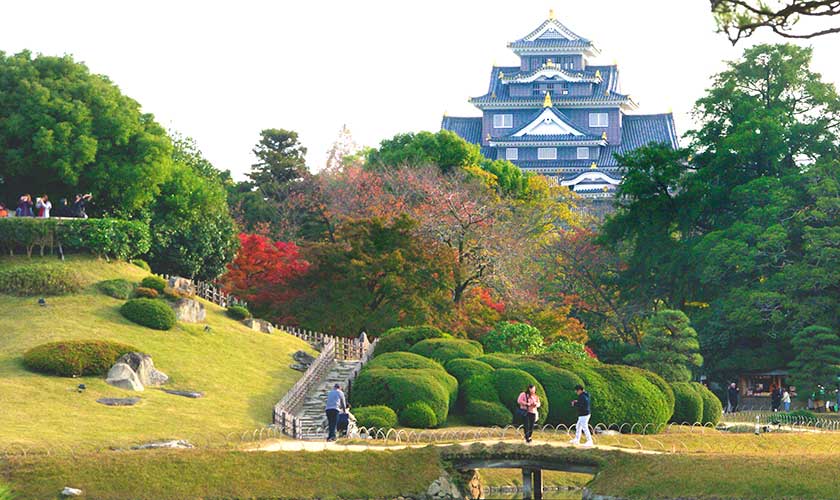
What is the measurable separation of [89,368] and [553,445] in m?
15.7

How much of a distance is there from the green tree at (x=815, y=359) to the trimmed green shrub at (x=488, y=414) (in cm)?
2159

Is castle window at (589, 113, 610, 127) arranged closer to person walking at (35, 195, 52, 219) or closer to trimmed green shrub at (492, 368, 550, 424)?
person walking at (35, 195, 52, 219)

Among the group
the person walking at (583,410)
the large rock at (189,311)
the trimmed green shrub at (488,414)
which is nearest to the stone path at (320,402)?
the trimmed green shrub at (488,414)

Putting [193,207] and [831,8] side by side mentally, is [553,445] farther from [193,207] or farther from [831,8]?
[193,207]

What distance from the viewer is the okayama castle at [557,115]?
118 metres

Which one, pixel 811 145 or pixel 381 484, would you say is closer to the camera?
pixel 381 484

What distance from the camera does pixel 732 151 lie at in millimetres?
68438

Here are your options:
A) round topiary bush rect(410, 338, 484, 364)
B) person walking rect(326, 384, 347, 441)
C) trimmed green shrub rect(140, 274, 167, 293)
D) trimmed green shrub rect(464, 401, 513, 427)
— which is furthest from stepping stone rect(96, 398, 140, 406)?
trimmed green shrub rect(140, 274, 167, 293)

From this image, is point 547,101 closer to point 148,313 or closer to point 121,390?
point 148,313

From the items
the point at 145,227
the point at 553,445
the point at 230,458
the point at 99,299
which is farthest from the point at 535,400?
the point at 145,227

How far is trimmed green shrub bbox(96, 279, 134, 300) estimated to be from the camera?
50.6 meters

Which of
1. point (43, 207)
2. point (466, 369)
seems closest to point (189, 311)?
point (43, 207)

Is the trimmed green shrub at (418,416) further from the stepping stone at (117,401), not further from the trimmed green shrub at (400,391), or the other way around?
the stepping stone at (117,401)

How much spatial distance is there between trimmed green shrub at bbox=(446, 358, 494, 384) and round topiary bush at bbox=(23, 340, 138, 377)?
10419 millimetres
